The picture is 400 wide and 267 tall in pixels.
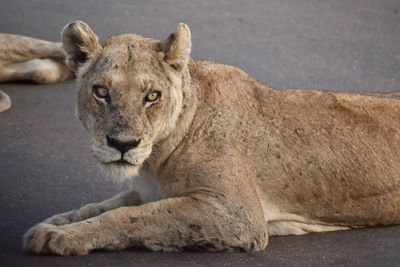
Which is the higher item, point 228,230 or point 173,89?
point 173,89

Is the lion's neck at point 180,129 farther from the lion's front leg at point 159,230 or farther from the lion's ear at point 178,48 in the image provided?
the lion's front leg at point 159,230

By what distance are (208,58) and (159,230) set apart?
557 centimetres

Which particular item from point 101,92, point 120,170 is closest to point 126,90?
point 101,92

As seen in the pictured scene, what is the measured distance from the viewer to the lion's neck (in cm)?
715

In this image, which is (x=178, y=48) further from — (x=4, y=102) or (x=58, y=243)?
(x=4, y=102)

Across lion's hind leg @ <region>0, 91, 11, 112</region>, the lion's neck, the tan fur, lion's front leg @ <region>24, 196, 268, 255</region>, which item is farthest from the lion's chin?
Result: the tan fur

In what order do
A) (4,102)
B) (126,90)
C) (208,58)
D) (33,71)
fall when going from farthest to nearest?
(208,58), (33,71), (4,102), (126,90)

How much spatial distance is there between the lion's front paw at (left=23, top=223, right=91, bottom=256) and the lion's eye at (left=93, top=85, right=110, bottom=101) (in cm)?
76

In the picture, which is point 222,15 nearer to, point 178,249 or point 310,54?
point 310,54

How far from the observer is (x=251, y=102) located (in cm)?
744

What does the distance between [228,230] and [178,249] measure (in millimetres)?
300

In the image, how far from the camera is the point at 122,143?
6.71m

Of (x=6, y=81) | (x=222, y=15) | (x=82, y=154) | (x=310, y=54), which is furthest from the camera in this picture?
(x=222, y=15)

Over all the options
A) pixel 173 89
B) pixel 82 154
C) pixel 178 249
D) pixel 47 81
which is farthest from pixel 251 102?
pixel 47 81
